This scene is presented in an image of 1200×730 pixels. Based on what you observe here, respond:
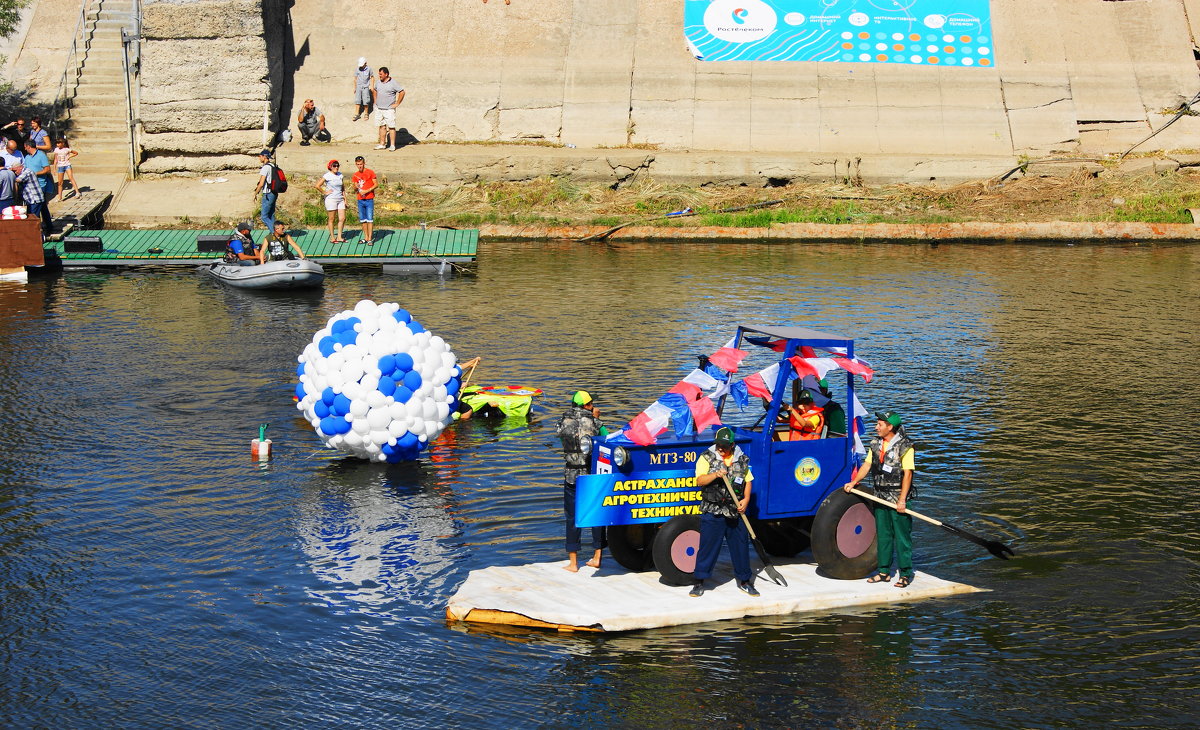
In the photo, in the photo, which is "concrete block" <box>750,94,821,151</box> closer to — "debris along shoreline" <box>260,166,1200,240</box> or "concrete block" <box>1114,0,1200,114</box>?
"debris along shoreline" <box>260,166,1200,240</box>

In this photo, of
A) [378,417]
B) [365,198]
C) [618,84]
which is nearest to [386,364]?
[378,417]

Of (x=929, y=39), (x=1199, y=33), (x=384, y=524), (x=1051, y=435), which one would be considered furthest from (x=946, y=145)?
(x=384, y=524)

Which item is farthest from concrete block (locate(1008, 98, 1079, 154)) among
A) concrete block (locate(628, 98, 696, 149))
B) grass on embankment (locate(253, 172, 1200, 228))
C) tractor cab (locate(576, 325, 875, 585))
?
tractor cab (locate(576, 325, 875, 585))

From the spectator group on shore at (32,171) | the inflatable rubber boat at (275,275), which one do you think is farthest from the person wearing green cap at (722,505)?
the spectator group on shore at (32,171)

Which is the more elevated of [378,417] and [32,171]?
Answer: [32,171]

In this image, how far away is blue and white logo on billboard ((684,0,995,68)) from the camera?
3734 cm

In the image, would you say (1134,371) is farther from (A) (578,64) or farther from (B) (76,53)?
(B) (76,53)

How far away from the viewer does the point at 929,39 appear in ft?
124

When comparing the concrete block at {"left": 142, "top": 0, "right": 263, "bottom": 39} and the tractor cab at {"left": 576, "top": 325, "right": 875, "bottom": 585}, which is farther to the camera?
the concrete block at {"left": 142, "top": 0, "right": 263, "bottom": 39}

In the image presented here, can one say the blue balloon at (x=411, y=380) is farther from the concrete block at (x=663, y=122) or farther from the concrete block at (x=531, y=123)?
the concrete block at (x=531, y=123)

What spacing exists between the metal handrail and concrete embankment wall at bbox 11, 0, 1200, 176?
97.5 inches

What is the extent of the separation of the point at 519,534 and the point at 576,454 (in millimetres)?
1583

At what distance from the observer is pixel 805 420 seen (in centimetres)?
1186

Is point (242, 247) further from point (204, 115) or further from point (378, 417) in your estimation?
point (378, 417)
